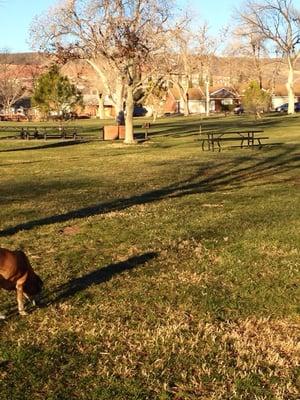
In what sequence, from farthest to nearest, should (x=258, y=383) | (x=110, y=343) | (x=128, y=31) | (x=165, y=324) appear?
(x=128, y=31) < (x=165, y=324) < (x=110, y=343) < (x=258, y=383)

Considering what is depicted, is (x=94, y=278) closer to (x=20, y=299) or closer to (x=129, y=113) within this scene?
(x=20, y=299)

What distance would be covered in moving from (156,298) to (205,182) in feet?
30.6

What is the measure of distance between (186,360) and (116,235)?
4.27 meters

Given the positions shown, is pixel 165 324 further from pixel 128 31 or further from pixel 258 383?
pixel 128 31

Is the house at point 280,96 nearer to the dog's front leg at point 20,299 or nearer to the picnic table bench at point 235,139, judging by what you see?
the picnic table bench at point 235,139

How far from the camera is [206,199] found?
1159 cm

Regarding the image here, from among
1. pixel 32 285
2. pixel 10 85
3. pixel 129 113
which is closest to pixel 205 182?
pixel 32 285

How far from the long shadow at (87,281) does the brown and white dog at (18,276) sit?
0.91 feet

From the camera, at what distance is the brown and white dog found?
A: 15.3 ft

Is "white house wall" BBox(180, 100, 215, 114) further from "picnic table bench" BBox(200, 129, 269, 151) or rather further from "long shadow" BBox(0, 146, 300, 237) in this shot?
"long shadow" BBox(0, 146, 300, 237)

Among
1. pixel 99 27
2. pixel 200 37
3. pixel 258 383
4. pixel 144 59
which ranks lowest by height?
pixel 258 383

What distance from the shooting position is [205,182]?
14.6 m

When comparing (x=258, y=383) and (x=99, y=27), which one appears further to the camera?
(x=99, y=27)

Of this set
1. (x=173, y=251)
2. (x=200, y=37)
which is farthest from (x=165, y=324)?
(x=200, y=37)
